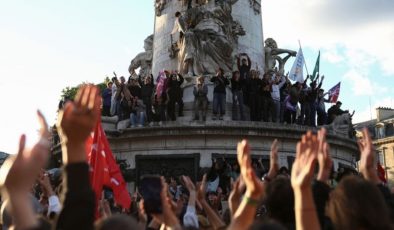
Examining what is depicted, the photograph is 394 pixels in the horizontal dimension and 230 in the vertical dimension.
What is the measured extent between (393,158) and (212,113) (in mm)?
45735

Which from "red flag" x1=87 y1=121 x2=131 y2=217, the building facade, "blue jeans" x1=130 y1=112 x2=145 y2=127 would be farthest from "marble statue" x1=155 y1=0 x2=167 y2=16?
the building facade

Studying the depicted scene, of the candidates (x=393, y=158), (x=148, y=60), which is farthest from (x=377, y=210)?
(x=393, y=158)

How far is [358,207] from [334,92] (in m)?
24.2

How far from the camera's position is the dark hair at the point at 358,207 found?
3.40m

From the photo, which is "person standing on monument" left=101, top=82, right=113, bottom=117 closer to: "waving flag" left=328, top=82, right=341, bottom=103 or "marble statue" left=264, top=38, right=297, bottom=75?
"marble statue" left=264, top=38, right=297, bottom=75

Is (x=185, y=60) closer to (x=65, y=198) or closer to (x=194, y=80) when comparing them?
(x=194, y=80)

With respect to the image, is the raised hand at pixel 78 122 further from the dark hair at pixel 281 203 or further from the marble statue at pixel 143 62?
the marble statue at pixel 143 62

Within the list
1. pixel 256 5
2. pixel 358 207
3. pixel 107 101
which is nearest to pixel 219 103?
pixel 107 101

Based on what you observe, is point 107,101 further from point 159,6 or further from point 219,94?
point 219,94

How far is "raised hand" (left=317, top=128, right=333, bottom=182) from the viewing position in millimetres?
4391

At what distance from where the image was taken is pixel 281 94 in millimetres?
22234

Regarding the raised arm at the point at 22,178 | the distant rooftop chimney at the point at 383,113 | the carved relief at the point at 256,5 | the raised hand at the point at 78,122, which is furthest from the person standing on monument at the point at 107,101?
the distant rooftop chimney at the point at 383,113

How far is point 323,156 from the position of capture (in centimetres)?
459

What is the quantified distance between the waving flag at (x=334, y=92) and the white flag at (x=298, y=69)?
2851 millimetres
